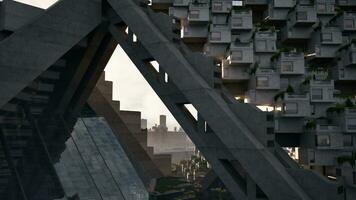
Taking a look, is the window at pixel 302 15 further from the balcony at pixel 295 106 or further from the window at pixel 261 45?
the balcony at pixel 295 106

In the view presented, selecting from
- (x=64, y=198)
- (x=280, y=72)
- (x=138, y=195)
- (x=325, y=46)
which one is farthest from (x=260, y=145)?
(x=325, y=46)

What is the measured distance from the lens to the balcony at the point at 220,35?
42062mm

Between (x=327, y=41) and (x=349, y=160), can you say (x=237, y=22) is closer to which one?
(x=327, y=41)

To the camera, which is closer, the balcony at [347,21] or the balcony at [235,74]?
the balcony at [235,74]

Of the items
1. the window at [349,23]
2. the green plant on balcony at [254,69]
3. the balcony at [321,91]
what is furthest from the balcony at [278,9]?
the balcony at [321,91]

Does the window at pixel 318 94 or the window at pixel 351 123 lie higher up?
the window at pixel 318 94

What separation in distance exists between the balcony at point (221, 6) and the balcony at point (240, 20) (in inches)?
121

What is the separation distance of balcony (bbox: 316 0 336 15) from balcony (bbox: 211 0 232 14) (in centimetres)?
1128

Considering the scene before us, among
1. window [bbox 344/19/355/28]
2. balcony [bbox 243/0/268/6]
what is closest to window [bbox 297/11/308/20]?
window [bbox 344/19/355/28]

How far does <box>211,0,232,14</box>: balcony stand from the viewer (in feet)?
148

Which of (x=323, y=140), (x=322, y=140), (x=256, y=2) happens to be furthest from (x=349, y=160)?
(x=256, y=2)

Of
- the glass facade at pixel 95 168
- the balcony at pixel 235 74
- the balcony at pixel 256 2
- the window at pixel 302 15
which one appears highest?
the balcony at pixel 256 2

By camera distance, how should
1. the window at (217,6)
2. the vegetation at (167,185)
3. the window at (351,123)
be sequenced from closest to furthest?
the vegetation at (167,185) < the window at (351,123) < the window at (217,6)

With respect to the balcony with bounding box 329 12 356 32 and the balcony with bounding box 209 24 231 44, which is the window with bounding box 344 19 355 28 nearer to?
the balcony with bounding box 329 12 356 32
